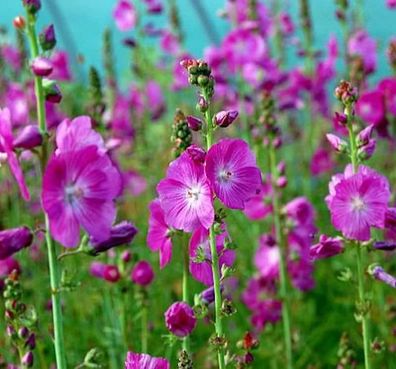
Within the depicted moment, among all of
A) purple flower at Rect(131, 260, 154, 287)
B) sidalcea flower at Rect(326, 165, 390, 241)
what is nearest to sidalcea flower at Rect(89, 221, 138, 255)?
sidalcea flower at Rect(326, 165, 390, 241)

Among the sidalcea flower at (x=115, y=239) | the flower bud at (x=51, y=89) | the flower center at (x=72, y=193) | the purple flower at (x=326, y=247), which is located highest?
the flower bud at (x=51, y=89)

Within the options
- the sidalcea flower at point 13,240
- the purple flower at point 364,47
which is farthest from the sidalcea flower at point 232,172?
the purple flower at point 364,47

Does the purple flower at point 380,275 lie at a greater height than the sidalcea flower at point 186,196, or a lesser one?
lesser

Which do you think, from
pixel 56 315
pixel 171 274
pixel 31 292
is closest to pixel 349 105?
pixel 56 315

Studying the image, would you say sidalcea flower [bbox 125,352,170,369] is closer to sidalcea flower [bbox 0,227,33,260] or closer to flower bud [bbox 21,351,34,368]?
sidalcea flower [bbox 0,227,33,260]

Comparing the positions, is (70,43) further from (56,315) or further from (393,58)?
(56,315)

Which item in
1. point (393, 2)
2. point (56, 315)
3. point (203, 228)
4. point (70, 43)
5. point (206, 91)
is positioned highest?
point (70, 43)

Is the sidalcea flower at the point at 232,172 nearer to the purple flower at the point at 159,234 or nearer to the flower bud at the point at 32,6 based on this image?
the purple flower at the point at 159,234
